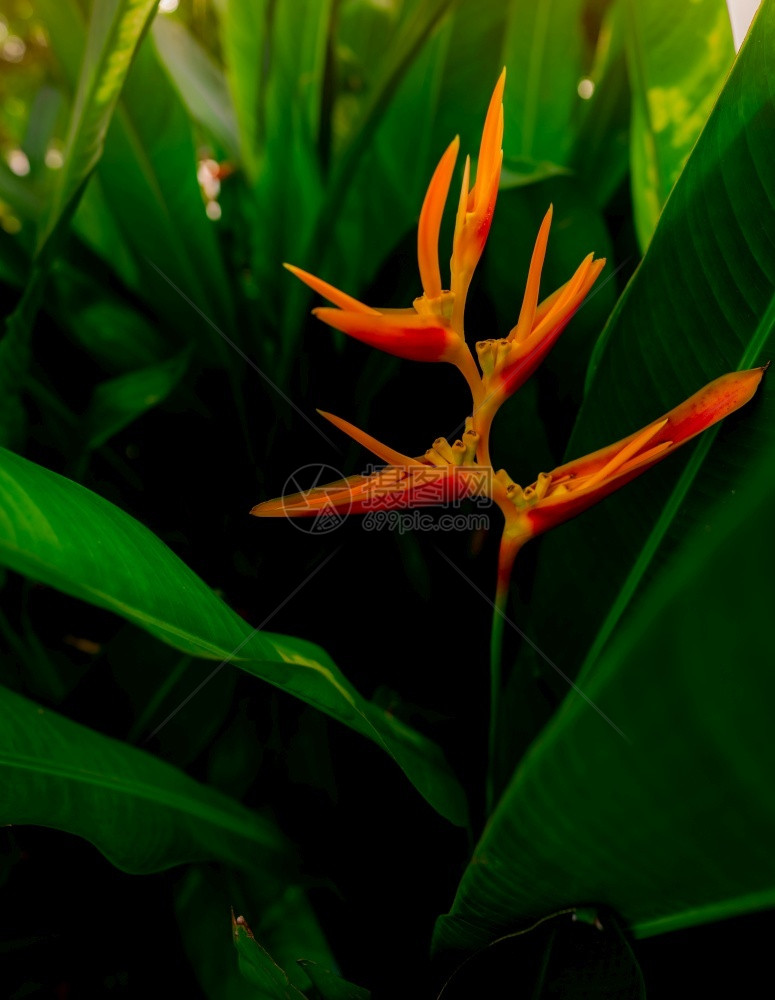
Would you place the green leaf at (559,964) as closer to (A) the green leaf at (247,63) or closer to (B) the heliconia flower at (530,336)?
(B) the heliconia flower at (530,336)

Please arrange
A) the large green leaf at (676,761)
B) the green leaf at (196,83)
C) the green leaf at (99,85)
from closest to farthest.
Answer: the large green leaf at (676,761) < the green leaf at (99,85) < the green leaf at (196,83)

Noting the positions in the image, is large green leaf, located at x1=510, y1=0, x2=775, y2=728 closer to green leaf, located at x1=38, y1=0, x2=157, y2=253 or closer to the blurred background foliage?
the blurred background foliage

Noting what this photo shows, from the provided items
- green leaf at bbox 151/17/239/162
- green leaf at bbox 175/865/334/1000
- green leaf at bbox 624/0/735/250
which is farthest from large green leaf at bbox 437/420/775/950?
green leaf at bbox 151/17/239/162

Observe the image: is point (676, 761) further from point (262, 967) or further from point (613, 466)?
point (262, 967)

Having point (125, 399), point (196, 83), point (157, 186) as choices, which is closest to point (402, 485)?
point (125, 399)

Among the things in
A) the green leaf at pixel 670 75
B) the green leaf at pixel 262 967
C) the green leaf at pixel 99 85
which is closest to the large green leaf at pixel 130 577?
the green leaf at pixel 262 967

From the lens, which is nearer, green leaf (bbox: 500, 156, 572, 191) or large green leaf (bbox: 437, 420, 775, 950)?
large green leaf (bbox: 437, 420, 775, 950)

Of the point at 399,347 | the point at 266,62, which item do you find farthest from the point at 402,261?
the point at 266,62
